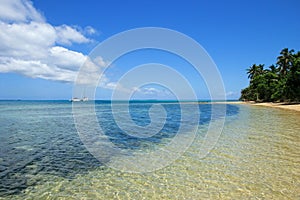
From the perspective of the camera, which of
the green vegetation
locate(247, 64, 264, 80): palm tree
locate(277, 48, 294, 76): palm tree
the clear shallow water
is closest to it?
the clear shallow water

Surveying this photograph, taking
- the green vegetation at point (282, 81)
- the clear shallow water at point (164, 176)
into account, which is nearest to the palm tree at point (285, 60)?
the green vegetation at point (282, 81)

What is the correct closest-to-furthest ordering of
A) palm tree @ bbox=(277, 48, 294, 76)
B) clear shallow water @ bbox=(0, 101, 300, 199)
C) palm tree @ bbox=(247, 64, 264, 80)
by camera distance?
clear shallow water @ bbox=(0, 101, 300, 199)
palm tree @ bbox=(277, 48, 294, 76)
palm tree @ bbox=(247, 64, 264, 80)

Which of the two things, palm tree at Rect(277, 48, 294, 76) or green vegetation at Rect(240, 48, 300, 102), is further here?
palm tree at Rect(277, 48, 294, 76)

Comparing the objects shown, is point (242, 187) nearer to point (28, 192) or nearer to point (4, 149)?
point (28, 192)

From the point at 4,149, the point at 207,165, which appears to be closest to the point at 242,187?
the point at 207,165

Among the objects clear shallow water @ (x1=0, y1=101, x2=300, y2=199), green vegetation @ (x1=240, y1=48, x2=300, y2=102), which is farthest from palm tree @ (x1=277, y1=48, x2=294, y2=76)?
clear shallow water @ (x1=0, y1=101, x2=300, y2=199)

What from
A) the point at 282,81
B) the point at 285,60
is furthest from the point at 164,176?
the point at 285,60

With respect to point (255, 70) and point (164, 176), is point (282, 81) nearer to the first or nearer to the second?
point (255, 70)

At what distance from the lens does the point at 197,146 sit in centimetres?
1158

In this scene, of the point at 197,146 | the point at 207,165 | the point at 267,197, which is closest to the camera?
the point at 267,197

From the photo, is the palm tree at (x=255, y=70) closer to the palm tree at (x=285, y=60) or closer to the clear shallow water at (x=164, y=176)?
the palm tree at (x=285, y=60)

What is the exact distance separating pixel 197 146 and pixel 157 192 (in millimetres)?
6081

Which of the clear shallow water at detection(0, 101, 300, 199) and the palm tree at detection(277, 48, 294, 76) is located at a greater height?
the palm tree at detection(277, 48, 294, 76)

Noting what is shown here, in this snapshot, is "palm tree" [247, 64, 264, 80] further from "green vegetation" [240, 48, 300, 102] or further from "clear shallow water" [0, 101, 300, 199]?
"clear shallow water" [0, 101, 300, 199]
